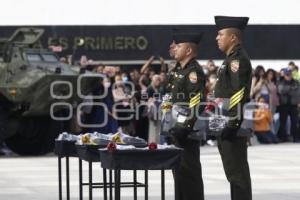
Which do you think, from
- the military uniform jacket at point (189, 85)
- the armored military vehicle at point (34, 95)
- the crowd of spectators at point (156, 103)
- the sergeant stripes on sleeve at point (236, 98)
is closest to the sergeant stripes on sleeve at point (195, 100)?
the military uniform jacket at point (189, 85)

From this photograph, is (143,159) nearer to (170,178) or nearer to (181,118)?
(181,118)

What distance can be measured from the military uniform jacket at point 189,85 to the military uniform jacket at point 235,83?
1.67 ft

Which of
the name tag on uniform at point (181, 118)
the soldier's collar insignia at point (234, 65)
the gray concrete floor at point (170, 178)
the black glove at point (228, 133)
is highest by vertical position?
the soldier's collar insignia at point (234, 65)

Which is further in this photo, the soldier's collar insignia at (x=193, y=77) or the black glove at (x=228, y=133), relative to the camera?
the soldier's collar insignia at (x=193, y=77)

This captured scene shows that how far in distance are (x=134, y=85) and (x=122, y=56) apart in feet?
33.4

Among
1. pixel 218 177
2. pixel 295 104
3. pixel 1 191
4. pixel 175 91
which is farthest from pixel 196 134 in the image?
pixel 295 104

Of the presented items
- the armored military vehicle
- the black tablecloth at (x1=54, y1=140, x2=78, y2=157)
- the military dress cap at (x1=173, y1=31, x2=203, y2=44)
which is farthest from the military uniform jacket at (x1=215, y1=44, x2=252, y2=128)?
the armored military vehicle

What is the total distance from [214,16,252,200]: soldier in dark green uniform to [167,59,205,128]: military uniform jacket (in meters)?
0.44

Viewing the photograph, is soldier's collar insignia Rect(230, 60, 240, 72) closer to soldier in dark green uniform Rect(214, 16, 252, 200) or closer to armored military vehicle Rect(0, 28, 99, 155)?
soldier in dark green uniform Rect(214, 16, 252, 200)

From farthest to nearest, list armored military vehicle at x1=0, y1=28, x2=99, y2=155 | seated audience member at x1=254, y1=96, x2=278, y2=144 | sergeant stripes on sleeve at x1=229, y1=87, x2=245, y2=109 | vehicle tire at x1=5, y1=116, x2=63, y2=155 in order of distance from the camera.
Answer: seated audience member at x1=254, y1=96, x2=278, y2=144
vehicle tire at x1=5, y1=116, x2=63, y2=155
armored military vehicle at x1=0, y1=28, x2=99, y2=155
sergeant stripes on sleeve at x1=229, y1=87, x2=245, y2=109

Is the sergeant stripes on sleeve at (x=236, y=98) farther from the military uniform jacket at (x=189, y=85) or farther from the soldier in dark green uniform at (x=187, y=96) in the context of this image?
the soldier in dark green uniform at (x=187, y=96)

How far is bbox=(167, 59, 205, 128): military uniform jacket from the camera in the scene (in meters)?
11.7

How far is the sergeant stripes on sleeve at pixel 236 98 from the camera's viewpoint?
36.2 ft
